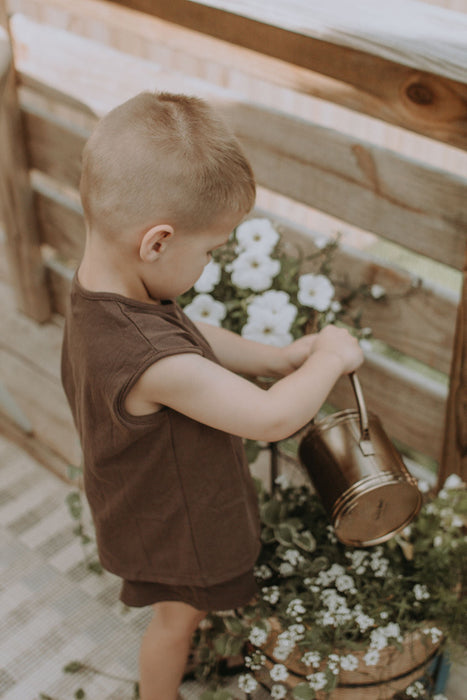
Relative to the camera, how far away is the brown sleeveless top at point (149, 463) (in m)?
1.09

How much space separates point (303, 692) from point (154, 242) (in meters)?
0.85

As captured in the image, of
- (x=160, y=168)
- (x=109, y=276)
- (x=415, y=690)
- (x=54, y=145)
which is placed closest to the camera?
(x=160, y=168)

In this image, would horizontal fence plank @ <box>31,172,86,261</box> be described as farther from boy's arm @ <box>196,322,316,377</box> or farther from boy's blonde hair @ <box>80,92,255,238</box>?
boy's blonde hair @ <box>80,92,255,238</box>

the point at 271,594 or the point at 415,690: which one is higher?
the point at 271,594

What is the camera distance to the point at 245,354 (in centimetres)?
Result: 141

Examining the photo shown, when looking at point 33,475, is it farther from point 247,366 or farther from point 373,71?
point 373,71

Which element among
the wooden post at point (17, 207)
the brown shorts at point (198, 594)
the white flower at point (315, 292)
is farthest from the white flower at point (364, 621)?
the wooden post at point (17, 207)

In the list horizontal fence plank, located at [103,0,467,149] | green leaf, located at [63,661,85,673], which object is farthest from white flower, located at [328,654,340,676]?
horizontal fence plank, located at [103,0,467,149]

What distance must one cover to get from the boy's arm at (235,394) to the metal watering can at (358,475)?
0.10 meters

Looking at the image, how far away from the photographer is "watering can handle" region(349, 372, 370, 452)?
1231 millimetres

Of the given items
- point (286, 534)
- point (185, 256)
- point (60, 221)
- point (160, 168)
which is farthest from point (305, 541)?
point (60, 221)

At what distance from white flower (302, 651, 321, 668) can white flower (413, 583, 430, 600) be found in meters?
0.23

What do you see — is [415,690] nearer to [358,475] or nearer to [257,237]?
[358,475]

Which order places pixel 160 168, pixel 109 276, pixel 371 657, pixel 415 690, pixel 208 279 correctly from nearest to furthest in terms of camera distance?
pixel 160 168
pixel 109 276
pixel 371 657
pixel 415 690
pixel 208 279
